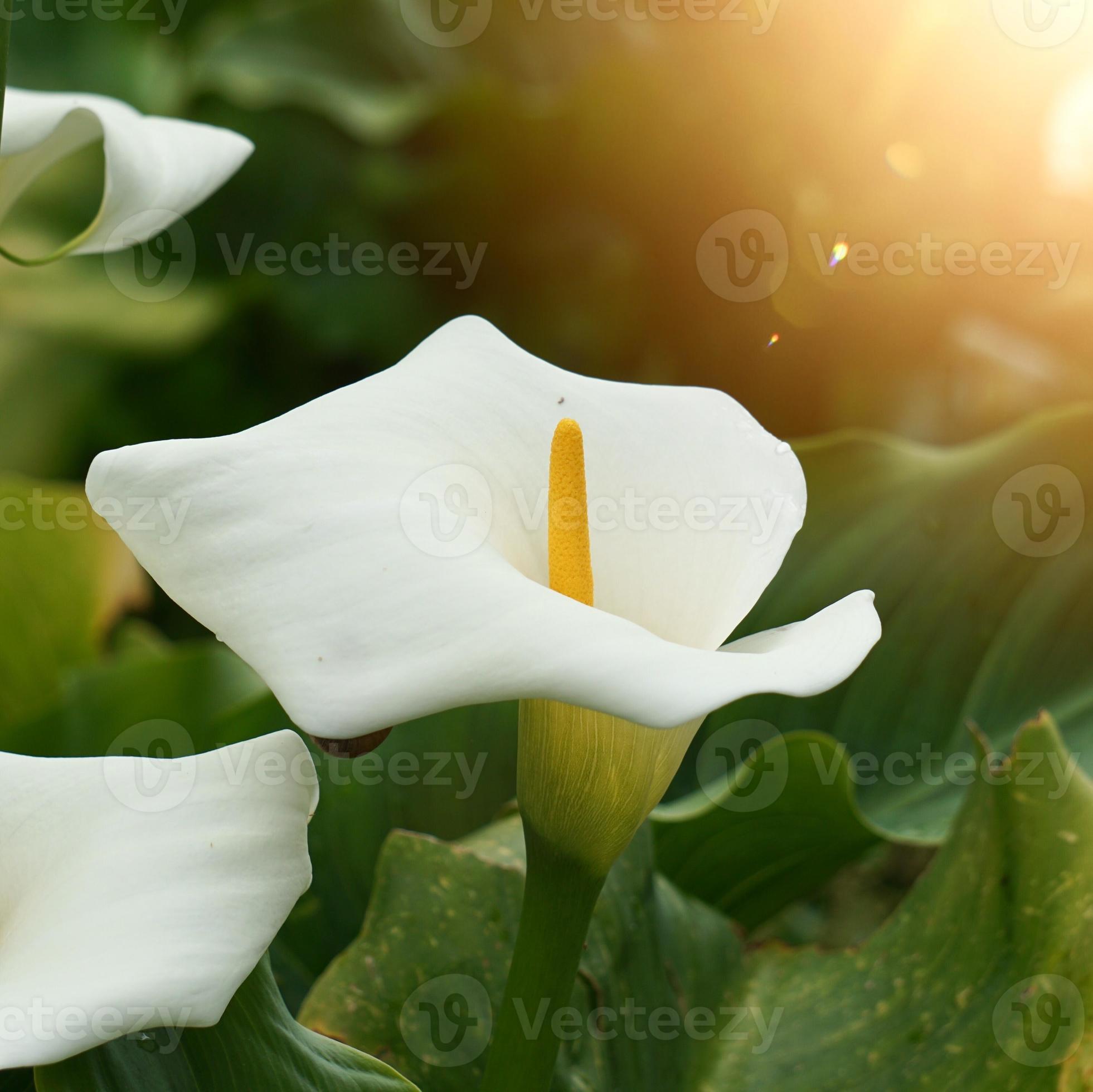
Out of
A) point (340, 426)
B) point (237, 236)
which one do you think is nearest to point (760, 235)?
point (237, 236)

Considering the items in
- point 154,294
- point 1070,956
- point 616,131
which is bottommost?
point 154,294

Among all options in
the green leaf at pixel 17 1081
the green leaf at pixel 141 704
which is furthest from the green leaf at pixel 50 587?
the green leaf at pixel 17 1081

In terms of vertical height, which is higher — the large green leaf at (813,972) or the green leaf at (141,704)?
the large green leaf at (813,972)

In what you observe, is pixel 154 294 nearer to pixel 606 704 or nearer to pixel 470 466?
pixel 470 466

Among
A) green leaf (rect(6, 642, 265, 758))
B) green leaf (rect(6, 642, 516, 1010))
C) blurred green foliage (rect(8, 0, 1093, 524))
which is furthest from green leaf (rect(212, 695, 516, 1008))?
blurred green foliage (rect(8, 0, 1093, 524))

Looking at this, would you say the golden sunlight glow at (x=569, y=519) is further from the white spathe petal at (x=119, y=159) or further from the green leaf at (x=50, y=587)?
the green leaf at (x=50, y=587)

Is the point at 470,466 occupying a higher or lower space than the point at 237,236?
higher

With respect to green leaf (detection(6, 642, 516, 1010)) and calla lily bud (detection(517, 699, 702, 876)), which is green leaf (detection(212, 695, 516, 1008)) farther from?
calla lily bud (detection(517, 699, 702, 876))
